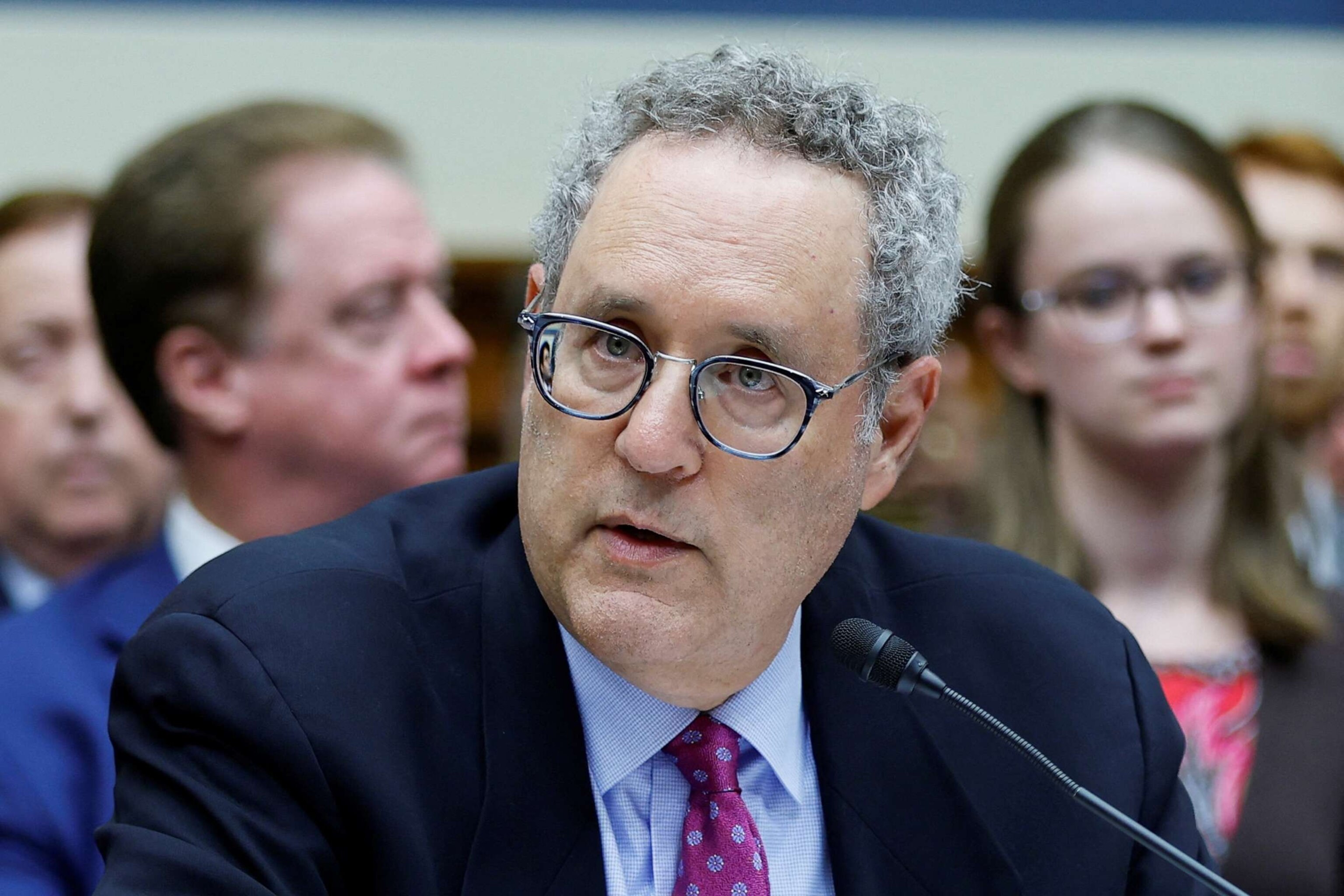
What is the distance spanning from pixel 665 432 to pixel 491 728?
36 centimetres

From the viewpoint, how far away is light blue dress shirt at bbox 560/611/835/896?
162 centimetres

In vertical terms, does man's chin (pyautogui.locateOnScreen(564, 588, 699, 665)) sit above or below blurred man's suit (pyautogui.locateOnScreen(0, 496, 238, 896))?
above

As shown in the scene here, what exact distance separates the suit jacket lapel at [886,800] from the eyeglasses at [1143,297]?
1.06 m

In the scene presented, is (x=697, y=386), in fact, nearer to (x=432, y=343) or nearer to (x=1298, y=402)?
(x=432, y=343)

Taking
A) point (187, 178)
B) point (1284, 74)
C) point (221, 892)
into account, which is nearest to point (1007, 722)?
point (221, 892)

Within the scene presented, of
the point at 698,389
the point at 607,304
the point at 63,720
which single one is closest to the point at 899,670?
the point at 698,389

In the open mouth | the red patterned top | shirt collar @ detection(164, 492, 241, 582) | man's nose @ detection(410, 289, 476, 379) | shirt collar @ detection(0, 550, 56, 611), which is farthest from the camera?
shirt collar @ detection(0, 550, 56, 611)

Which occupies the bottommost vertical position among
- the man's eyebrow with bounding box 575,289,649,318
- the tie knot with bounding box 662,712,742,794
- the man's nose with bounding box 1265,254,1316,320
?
the tie knot with bounding box 662,712,742,794

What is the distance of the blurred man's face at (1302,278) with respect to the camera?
3432mm

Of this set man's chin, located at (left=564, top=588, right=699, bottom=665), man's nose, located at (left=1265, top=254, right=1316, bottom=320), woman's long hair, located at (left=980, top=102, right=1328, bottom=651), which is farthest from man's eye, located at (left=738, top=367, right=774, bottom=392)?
man's nose, located at (left=1265, top=254, right=1316, bottom=320)

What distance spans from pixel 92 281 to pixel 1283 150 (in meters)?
2.55

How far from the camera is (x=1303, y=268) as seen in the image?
11.3 feet

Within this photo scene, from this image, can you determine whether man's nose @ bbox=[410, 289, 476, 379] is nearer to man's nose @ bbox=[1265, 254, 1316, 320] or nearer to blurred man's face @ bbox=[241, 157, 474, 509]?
blurred man's face @ bbox=[241, 157, 474, 509]

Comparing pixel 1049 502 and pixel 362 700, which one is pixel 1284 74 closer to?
pixel 1049 502
